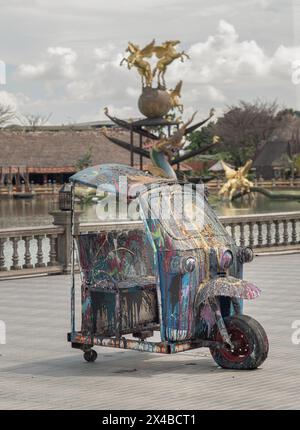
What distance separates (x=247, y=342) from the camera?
10.3 m

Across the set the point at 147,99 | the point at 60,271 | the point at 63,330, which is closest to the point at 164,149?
the point at 147,99

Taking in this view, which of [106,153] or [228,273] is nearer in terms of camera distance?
[228,273]

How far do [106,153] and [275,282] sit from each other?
3497 inches

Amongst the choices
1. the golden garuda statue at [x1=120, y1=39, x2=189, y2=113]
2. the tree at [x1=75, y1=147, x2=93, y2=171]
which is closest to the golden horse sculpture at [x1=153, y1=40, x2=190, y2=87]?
A: the golden garuda statue at [x1=120, y1=39, x2=189, y2=113]

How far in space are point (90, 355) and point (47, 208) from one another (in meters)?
64.4

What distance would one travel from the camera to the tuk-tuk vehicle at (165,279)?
10391 mm

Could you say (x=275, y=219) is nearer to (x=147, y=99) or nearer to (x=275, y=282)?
(x=275, y=282)

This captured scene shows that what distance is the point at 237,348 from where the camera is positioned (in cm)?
1047

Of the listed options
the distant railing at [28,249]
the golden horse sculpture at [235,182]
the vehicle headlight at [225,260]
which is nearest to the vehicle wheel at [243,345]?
the vehicle headlight at [225,260]

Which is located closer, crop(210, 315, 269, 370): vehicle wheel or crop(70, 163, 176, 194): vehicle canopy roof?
crop(210, 315, 269, 370): vehicle wheel

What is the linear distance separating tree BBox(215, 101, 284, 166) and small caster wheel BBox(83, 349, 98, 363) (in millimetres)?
122641

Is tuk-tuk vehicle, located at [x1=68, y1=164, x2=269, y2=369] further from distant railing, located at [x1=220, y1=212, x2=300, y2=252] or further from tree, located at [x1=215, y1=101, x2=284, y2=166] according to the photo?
tree, located at [x1=215, y1=101, x2=284, y2=166]

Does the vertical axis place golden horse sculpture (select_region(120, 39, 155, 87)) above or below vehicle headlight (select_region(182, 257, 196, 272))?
above

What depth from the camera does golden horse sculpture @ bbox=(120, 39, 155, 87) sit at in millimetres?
65062
